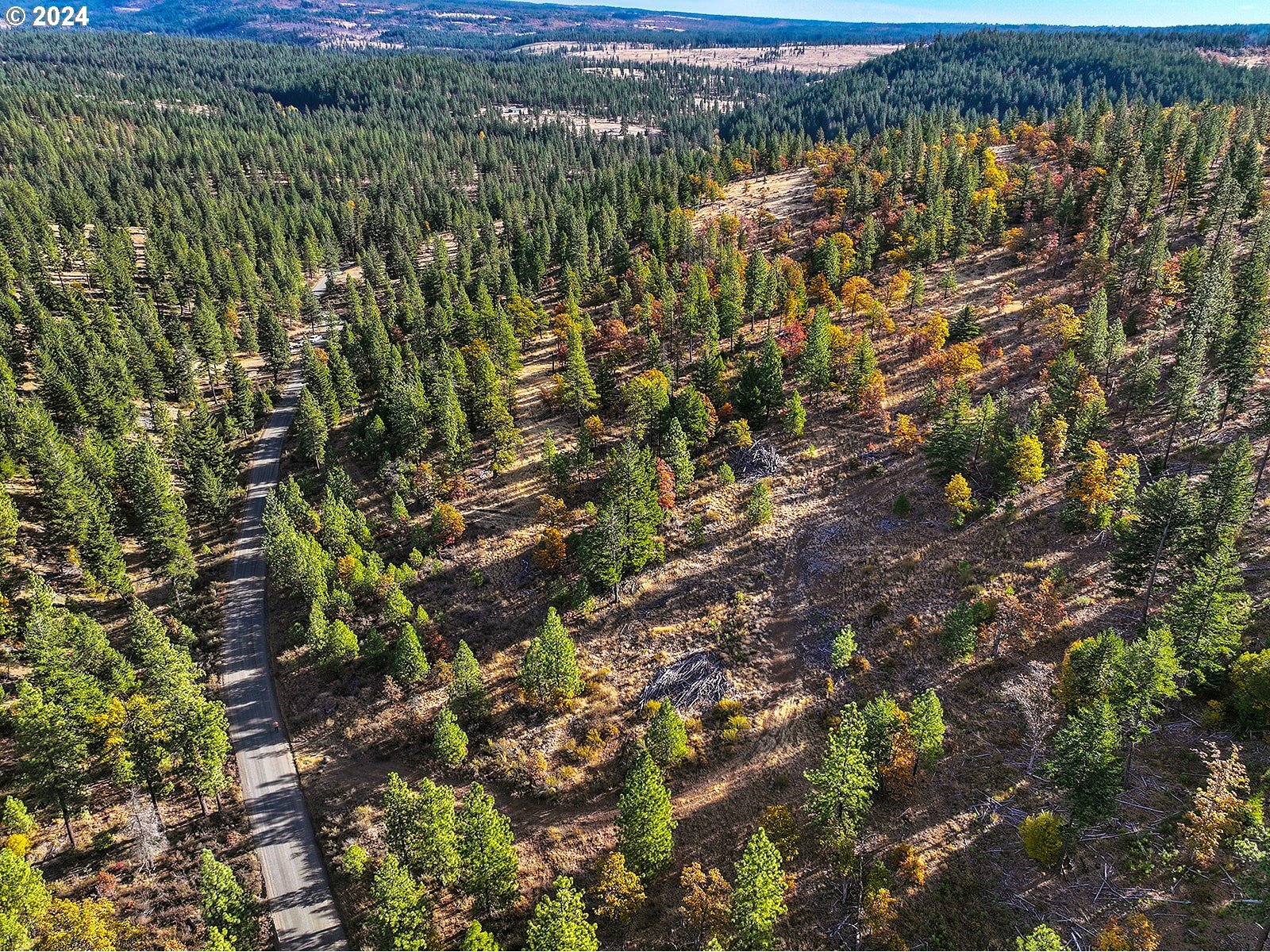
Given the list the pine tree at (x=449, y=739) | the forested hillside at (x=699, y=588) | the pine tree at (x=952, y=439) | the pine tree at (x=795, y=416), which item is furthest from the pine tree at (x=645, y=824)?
the pine tree at (x=795, y=416)

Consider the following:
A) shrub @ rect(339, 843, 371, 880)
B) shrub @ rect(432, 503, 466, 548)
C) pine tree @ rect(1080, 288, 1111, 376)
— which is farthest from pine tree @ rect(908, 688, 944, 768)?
pine tree @ rect(1080, 288, 1111, 376)

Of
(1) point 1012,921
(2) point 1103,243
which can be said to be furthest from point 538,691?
(2) point 1103,243

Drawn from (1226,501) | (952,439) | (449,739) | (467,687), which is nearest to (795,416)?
(952,439)

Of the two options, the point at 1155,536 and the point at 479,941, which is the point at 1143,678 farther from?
the point at 479,941

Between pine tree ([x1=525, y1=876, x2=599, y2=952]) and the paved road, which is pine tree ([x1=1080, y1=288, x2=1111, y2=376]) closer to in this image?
pine tree ([x1=525, y1=876, x2=599, y2=952])

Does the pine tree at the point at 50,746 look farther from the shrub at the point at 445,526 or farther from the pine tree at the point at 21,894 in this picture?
the shrub at the point at 445,526

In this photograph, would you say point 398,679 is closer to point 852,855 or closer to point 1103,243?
point 852,855
